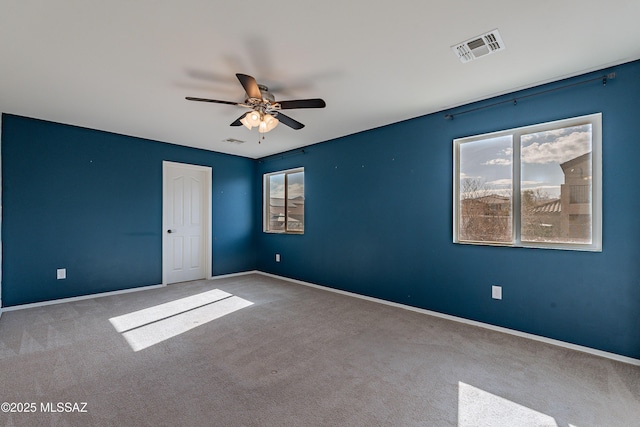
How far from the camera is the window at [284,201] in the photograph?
5.56m

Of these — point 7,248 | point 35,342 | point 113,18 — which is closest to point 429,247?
point 113,18

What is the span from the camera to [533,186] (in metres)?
2.99

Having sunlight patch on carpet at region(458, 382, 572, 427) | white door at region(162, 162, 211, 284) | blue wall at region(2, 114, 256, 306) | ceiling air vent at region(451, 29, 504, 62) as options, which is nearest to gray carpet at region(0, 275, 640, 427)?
sunlight patch on carpet at region(458, 382, 572, 427)

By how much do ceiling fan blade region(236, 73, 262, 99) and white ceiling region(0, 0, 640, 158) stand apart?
0.21 meters

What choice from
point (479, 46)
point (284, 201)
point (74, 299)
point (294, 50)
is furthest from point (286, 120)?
point (74, 299)

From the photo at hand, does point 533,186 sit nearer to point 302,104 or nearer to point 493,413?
point 493,413

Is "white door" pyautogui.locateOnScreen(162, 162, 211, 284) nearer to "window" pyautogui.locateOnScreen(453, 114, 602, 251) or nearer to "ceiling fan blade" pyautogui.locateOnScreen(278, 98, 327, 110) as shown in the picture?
"ceiling fan blade" pyautogui.locateOnScreen(278, 98, 327, 110)

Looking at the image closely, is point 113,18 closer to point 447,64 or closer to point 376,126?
point 447,64

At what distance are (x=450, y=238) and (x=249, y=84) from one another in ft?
8.93

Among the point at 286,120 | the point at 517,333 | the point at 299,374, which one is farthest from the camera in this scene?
the point at 286,120

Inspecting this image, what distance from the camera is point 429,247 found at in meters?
3.68

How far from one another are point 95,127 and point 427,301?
203 inches

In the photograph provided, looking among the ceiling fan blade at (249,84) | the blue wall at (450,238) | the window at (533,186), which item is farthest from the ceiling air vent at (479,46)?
the ceiling fan blade at (249,84)

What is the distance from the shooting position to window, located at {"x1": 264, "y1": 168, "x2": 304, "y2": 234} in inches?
219
